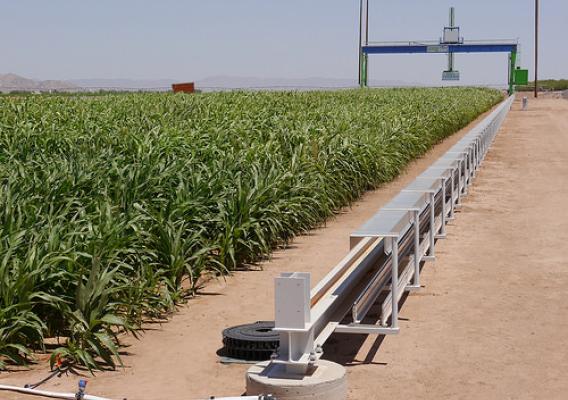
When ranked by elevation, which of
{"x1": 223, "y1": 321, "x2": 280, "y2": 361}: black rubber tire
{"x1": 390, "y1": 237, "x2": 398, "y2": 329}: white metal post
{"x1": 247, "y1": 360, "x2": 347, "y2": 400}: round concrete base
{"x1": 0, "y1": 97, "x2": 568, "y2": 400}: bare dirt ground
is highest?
{"x1": 390, "y1": 237, "x2": 398, "y2": 329}: white metal post

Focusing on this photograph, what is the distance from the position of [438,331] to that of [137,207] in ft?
9.65

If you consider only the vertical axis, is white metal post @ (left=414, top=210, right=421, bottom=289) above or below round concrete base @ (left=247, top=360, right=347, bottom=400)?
above

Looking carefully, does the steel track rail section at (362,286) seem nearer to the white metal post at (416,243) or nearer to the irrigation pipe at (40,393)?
the white metal post at (416,243)

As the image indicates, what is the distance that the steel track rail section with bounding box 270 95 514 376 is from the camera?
5062 mm

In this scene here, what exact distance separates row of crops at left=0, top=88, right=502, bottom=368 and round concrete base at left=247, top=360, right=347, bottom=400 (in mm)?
1269

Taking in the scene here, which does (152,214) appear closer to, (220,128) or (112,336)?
(112,336)

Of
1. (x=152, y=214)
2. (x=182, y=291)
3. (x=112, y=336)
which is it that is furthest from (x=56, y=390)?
(x=152, y=214)

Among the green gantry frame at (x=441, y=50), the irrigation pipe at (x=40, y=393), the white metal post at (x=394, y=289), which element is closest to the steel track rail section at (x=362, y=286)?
the white metal post at (x=394, y=289)

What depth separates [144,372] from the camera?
19.5ft

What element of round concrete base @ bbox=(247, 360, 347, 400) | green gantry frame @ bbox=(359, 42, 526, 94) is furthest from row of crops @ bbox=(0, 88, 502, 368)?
green gantry frame @ bbox=(359, 42, 526, 94)

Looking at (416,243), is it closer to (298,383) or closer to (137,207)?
(137,207)

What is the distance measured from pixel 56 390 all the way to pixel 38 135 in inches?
324

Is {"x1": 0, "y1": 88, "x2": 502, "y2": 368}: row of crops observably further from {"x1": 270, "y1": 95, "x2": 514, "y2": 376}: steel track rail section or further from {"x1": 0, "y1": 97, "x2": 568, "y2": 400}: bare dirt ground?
{"x1": 270, "y1": 95, "x2": 514, "y2": 376}: steel track rail section

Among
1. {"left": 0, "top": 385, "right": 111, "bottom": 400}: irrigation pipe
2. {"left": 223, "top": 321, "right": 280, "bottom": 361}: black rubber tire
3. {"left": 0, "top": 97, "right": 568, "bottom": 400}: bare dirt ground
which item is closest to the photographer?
{"left": 0, "top": 385, "right": 111, "bottom": 400}: irrigation pipe
